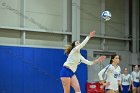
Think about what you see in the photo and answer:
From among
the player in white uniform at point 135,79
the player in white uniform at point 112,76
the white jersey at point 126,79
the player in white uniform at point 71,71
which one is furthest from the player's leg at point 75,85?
the player in white uniform at point 135,79

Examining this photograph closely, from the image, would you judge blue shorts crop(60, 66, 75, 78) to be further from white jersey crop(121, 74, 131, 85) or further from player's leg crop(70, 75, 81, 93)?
white jersey crop(121, 74, 131, 85)

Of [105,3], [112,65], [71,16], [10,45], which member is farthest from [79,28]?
[112,65]

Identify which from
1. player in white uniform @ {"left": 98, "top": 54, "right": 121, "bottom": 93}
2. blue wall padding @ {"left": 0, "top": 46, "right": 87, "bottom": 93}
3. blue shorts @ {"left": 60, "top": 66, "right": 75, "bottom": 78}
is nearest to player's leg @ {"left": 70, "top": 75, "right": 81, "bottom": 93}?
blue shorts @ {"left": 60, "top": 66, "right": 75, "bottom": 78}

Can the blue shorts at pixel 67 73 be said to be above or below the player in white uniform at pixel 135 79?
above

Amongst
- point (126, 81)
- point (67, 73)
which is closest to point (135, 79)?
point (126, 81)

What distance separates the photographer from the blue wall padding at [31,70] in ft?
41.1

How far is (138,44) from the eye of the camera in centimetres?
1875

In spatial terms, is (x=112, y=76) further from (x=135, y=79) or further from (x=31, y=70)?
(x=135, y=79)

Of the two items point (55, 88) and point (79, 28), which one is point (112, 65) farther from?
point (79, 28)

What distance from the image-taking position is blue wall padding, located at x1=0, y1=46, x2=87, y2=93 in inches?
493

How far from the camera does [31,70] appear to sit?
1341 cm

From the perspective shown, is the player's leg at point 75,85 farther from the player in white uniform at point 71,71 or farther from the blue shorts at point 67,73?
the blue shorts at point 67,73

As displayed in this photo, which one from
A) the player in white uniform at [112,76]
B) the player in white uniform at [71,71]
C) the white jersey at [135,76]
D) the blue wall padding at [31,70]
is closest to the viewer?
the player in white uniform at [71,71]

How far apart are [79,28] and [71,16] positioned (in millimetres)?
744
